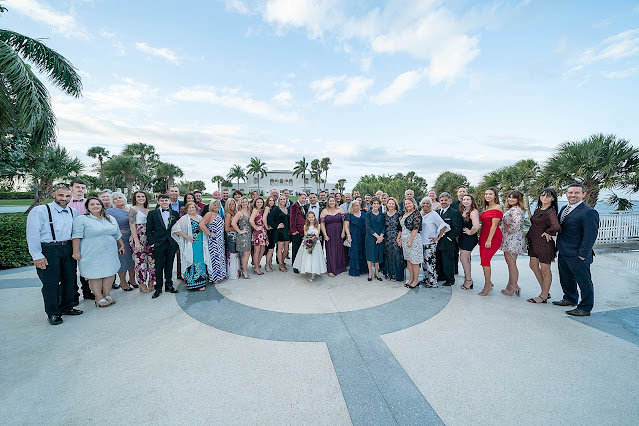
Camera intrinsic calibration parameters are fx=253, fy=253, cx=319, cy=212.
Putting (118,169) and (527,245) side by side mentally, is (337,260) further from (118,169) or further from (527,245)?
(118,169)

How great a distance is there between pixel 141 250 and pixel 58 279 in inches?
46.8

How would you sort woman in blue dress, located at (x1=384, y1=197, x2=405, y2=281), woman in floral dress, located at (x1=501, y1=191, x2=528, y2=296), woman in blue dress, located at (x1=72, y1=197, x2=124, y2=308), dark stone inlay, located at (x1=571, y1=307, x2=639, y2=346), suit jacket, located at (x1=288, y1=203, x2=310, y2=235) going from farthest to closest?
suit jacket, located at (x1=288, y1=203, x2=310, y2=235)
woman in blue dress, located at (x1=384, y1=197, x2=405, y2=281)
woman in floral dress, located at (x1=501, y1=191, x2=528, y2=296)
woman in blue dress, located at (x1=72, y1=197, x2=124, y2=308)
dark stone inlay, located at (x1=571, y1=307, x2=639, y2=346)

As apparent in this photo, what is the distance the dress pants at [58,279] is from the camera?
368 centimetres

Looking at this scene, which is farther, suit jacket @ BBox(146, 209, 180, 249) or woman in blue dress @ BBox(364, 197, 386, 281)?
woman in blue dress @ BBox(364, 197, 386, 281)

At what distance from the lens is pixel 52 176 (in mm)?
14695

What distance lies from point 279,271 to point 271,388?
3997 millimetres

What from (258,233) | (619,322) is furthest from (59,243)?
(619,322)

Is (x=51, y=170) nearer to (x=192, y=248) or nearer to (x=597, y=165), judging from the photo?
(x=192, y=248)

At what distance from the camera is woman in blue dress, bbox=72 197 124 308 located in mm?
4008

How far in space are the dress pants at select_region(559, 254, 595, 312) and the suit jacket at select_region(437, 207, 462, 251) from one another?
5.20ft

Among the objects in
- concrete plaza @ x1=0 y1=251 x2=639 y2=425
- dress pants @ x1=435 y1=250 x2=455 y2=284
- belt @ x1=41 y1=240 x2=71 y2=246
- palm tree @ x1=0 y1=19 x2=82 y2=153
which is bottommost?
concrete plaza @ x1=0 y1=251 x2=639 y2=425

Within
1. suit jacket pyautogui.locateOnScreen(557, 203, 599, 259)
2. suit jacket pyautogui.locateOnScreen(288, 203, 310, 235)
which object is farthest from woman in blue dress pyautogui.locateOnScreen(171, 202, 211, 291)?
suit jacket pyautogui.locateOnScreen(557, 203, 599, 259)

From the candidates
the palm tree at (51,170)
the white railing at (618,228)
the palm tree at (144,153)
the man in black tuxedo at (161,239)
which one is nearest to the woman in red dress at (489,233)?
the man in black tuxedo at (161,239)

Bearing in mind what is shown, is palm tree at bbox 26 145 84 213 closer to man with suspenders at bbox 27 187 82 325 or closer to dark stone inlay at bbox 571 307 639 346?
man with suspenders at bbox 27 187 82 325
